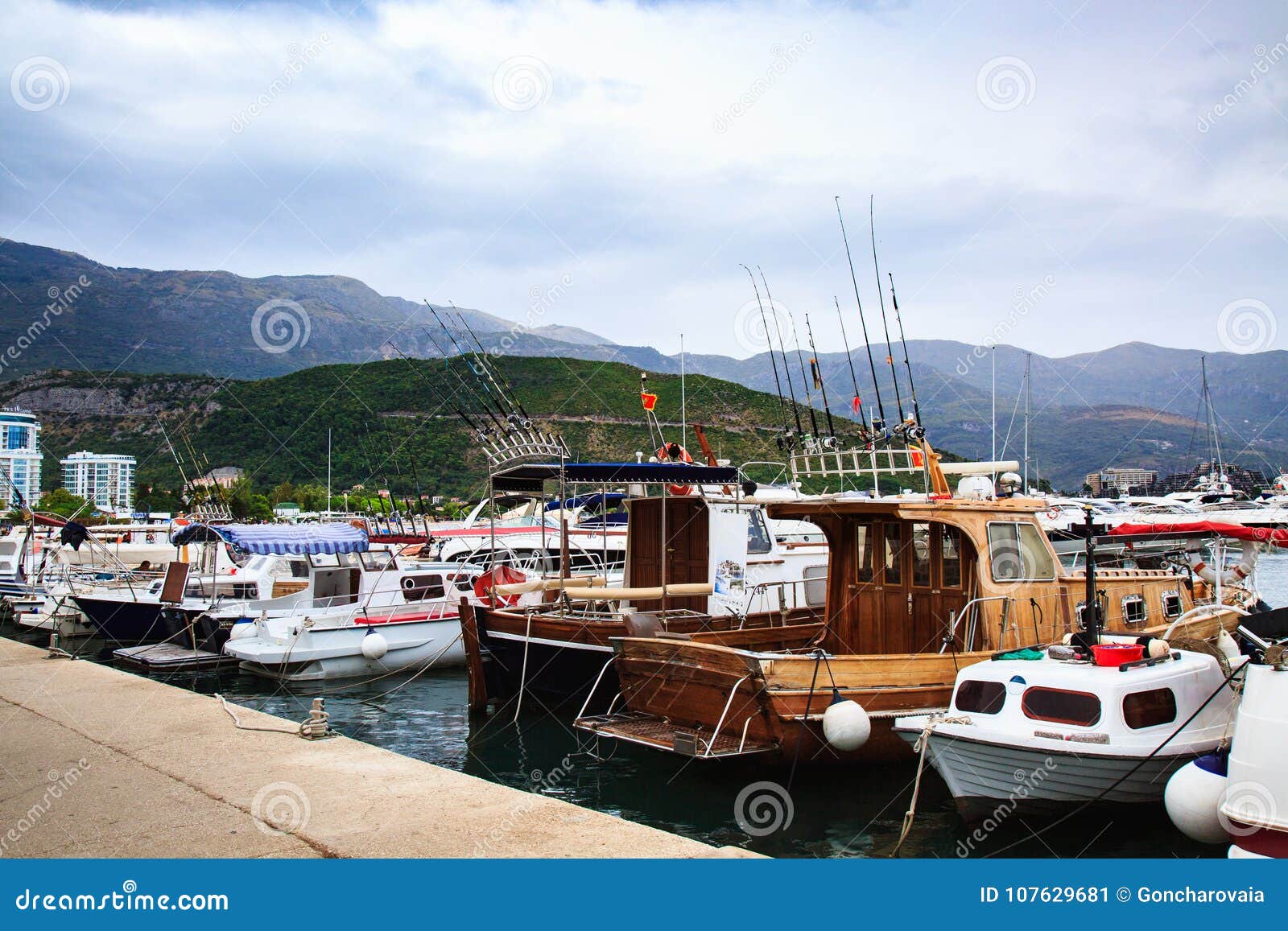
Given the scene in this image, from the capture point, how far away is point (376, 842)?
5.58 meters

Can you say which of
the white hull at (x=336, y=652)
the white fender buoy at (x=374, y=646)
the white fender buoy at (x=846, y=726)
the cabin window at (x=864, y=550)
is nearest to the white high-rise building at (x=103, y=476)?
the white hull at (x=336, y=652)

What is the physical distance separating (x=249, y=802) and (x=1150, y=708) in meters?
7.42

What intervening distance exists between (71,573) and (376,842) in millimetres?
29127

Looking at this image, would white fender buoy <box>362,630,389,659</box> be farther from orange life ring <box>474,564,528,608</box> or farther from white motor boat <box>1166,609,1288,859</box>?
white motor boat <box>1166,609,1288,859</box>

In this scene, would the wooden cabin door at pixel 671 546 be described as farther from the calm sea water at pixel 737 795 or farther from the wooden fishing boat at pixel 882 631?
the wooden fishing boat at pixel 882 631

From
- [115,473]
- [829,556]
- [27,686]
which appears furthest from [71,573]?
[115,473]

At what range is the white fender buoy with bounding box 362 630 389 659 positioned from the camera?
17.6 metres

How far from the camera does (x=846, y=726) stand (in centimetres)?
934

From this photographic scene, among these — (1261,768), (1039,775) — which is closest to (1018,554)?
(1039,775)

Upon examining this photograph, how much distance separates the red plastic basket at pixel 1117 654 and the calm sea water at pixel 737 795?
56.3 inches

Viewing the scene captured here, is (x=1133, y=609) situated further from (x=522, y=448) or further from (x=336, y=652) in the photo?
(x=336, y=652)

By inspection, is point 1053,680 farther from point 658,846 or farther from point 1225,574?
point 1225,574

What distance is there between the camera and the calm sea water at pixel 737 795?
29.0 feet

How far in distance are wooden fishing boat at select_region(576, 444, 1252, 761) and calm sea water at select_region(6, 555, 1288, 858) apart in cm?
51
